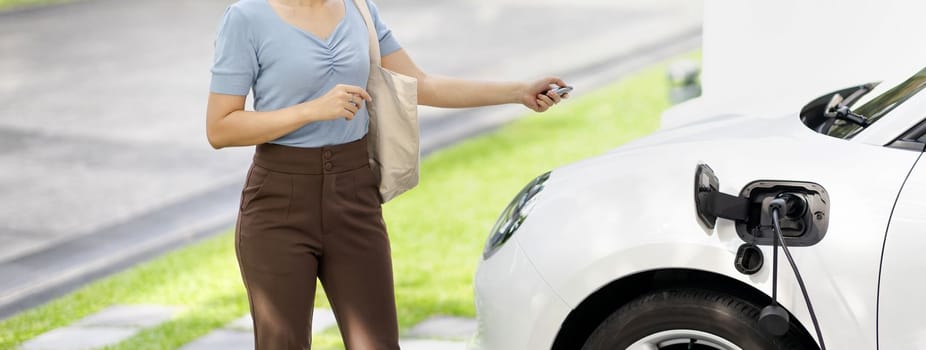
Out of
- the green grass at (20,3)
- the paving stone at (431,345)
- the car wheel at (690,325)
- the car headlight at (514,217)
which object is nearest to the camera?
the car wheel at (690,325)

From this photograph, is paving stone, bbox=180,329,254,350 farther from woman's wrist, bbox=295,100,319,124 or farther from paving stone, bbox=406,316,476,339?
woman's wrist, bbox=295,100,319,124

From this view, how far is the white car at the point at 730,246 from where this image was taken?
3.18 metres

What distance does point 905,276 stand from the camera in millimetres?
3133

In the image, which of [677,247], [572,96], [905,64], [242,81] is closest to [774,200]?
[677,247]

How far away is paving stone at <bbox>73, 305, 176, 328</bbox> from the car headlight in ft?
7.76

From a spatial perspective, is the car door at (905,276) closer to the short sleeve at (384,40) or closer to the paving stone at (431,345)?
the short sleeve at (384,40)

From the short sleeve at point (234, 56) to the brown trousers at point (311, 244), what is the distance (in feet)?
0.67

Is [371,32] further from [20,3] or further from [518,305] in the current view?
[20,3]

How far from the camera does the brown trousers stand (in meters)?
3.41

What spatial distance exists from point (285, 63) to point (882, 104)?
170 cm

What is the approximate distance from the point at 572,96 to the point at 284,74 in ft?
28.0

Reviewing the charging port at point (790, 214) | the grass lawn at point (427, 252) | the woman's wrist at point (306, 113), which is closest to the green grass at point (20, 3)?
the grass lawn at point (427, 252)

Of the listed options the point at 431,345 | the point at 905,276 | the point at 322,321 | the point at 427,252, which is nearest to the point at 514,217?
the point at 905,276

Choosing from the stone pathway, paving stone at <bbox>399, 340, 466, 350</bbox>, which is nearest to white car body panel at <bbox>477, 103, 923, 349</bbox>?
paving stone at <bbox>399, 340, 466, 350</bbox>
